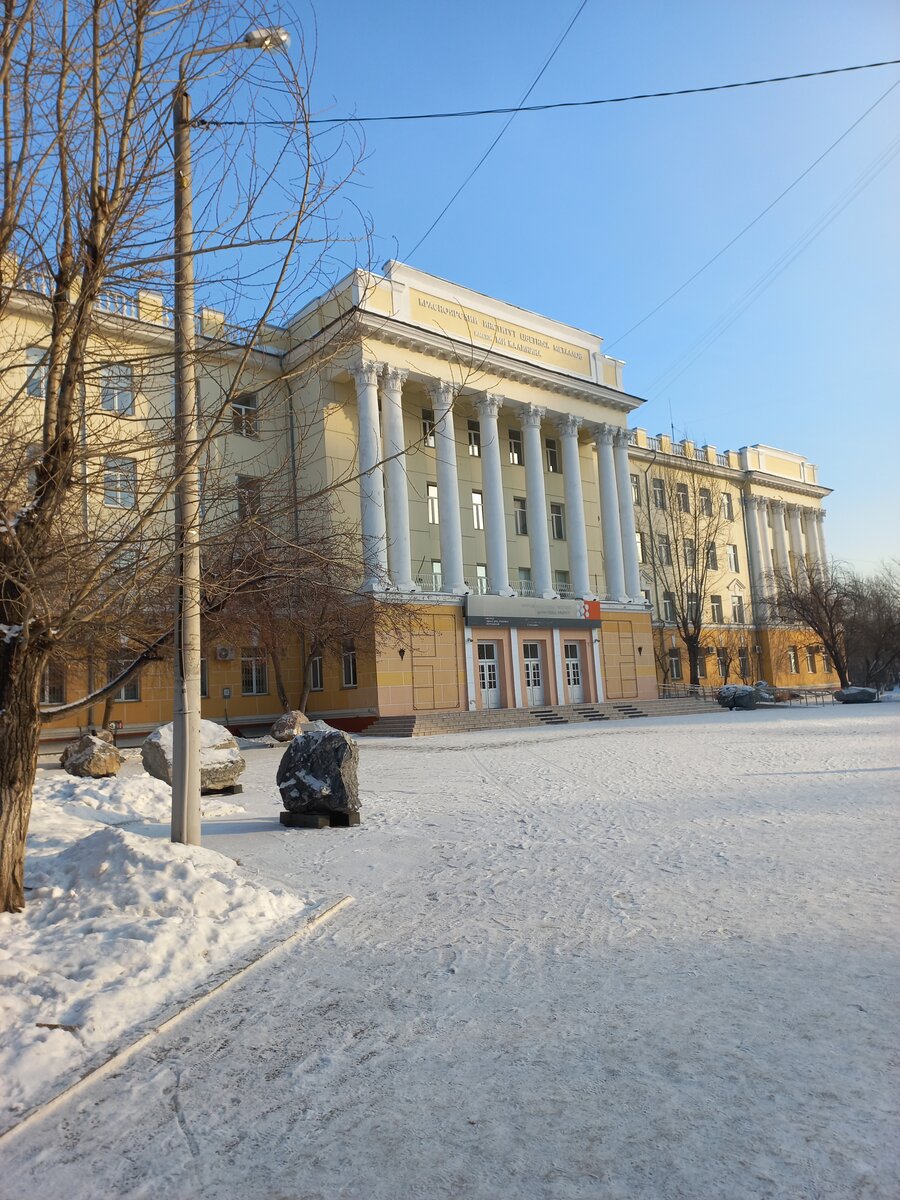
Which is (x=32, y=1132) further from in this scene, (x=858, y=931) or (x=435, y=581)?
(x=435, y=581)

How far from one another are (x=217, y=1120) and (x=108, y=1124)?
17.5 inches

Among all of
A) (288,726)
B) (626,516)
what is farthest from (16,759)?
(626,516)

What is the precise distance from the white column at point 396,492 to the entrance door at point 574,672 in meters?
10.2

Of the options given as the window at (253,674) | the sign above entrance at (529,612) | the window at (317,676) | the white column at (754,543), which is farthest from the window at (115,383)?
the white column at (754,543)

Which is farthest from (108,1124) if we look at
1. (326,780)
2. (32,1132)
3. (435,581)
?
(435,581)

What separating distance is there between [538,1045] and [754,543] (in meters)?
61.8

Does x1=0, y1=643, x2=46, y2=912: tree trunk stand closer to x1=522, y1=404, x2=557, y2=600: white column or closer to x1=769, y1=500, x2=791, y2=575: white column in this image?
x1=522, y1=404, x2=557, y2=600: white column

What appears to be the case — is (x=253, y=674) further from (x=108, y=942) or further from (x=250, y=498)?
(x=108, y=942)

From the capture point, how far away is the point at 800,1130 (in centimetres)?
291

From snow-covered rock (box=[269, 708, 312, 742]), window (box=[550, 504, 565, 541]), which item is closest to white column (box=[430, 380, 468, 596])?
window (box=[550, 504, 565, 541])

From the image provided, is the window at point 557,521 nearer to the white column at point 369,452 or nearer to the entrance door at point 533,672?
the entrance door at point 533,672

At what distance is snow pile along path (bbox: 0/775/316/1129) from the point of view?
396 cm

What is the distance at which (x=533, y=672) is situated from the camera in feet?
127

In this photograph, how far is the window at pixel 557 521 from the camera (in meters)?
43.9
